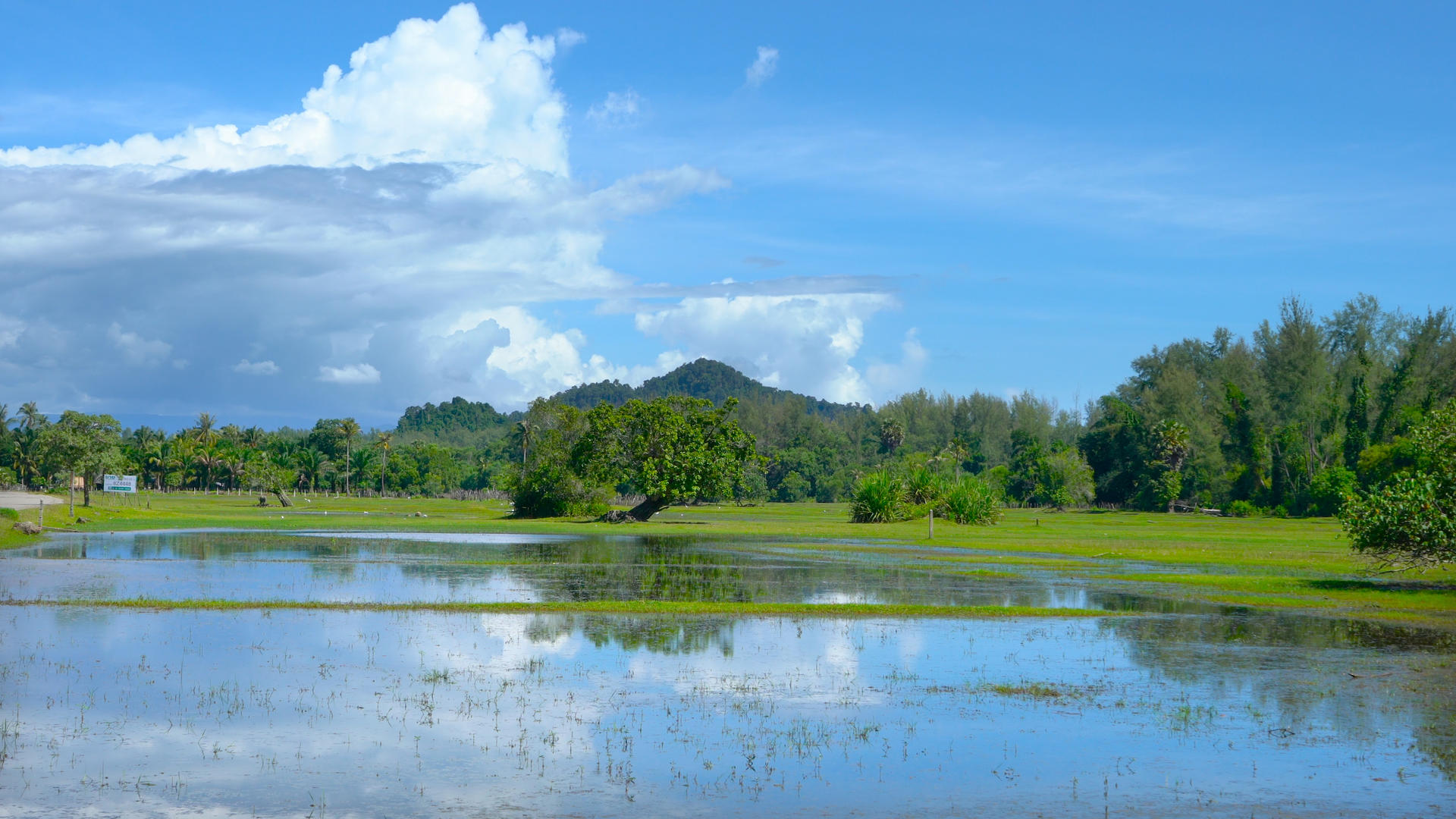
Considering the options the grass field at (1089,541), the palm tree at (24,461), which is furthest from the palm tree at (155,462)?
the grass field at (1089,541)

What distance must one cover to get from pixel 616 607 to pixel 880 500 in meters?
53.4

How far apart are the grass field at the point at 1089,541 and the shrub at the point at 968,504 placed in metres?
1.22

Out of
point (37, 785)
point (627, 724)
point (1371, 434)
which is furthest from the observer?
point (1371, 434)

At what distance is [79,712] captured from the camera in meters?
14.8

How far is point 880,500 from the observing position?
78188mm

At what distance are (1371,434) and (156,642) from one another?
105123 mm

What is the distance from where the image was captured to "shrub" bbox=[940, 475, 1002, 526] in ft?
257

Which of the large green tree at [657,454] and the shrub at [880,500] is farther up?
the large green tree at [657,454]

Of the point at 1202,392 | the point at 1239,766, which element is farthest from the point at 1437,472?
the point at 1202,392

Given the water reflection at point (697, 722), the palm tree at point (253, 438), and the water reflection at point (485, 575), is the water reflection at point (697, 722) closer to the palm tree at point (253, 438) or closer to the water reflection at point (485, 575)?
the water reflection at point (485, 575)

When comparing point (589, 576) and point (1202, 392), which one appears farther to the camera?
point (1202, 392)

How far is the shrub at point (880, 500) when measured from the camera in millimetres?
78188

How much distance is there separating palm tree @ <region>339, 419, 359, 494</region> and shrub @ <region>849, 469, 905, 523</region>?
91231 millimetres

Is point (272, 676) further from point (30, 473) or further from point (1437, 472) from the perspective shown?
point (30, 473)
